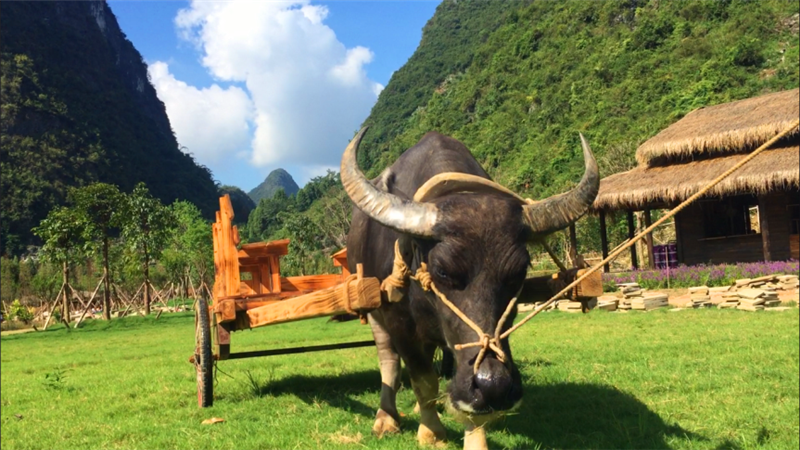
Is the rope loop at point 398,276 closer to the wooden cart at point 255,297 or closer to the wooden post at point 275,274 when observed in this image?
the wooden cart at point 255,297

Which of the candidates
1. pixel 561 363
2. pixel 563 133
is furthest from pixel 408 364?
pixel 563 133

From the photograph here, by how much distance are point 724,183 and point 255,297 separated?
14447 mm

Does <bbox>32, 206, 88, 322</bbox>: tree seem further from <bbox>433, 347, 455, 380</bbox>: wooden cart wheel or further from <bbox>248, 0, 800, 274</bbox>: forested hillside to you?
<bbox>433, 347, 455, 380</bbox>: wooden cart wheel

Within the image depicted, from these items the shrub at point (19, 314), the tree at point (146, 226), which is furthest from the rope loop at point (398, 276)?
the shrub at point (19, 314)

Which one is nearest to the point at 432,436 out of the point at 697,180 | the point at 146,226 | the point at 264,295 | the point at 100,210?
the point at 264,295

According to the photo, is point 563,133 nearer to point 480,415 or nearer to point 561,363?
point 561,363

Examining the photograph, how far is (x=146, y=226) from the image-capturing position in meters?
29.6

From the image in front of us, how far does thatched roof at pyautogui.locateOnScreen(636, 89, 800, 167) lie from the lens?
1694 centimetres

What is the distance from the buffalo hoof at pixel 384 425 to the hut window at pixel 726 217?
1838 cm

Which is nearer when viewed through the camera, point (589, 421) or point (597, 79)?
point (589, 421)

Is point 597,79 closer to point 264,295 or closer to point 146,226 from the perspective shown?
point 146,226

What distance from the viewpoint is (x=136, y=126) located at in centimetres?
9394

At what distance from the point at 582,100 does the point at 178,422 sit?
45873mm

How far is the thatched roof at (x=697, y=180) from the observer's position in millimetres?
15195
